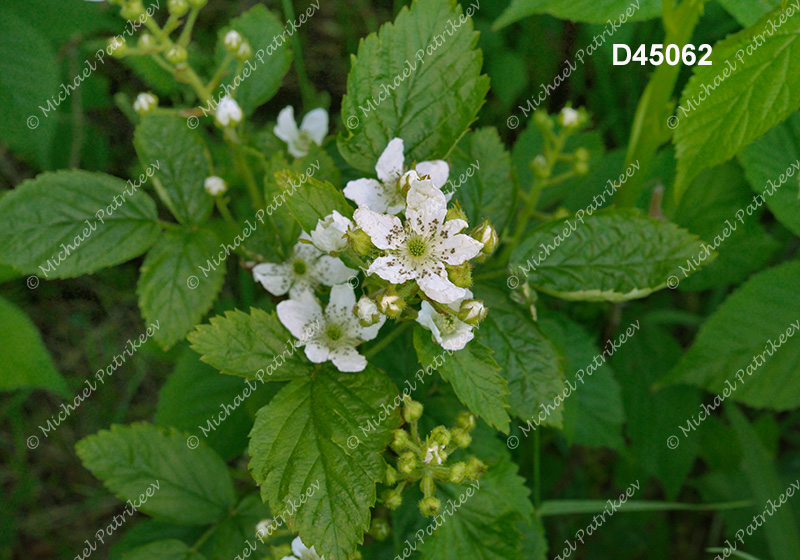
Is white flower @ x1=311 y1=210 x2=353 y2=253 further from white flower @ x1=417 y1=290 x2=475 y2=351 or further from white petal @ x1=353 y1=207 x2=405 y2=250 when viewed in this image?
white flower @ x1=417 y1=290 x2=475 y2=351

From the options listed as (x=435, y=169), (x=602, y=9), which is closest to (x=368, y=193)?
(x=435, y=169)

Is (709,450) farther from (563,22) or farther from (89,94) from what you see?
(89,94)

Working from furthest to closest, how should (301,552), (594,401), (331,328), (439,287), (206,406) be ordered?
(594,401) → (206,406) → (301,552) → (331,328) → (439,287)

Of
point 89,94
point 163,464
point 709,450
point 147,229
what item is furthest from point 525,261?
point 89,94

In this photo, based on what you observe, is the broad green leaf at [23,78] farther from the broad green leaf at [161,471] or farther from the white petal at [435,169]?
the white petal at [435,169]

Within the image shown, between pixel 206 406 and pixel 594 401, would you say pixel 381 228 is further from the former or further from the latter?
pixel 594 401

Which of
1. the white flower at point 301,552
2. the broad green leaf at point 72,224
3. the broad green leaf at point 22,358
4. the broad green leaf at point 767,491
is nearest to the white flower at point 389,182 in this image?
the broad green leaf at point 72,224
